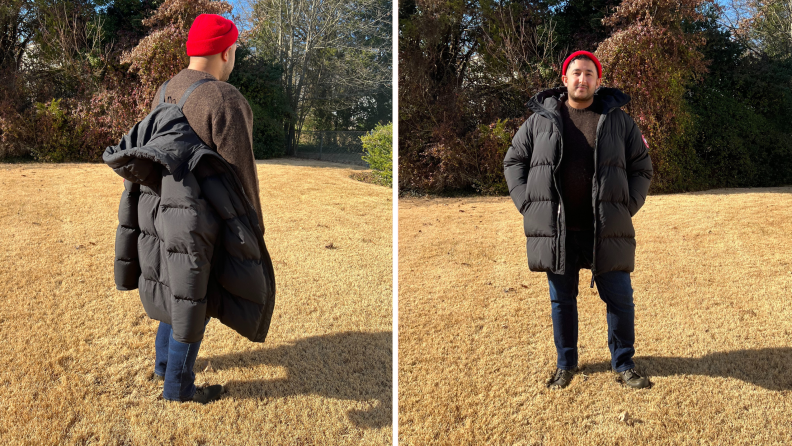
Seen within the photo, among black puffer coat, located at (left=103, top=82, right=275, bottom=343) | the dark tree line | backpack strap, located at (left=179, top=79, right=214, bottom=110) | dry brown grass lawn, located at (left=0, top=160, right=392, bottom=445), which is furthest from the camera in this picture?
the dark tree line

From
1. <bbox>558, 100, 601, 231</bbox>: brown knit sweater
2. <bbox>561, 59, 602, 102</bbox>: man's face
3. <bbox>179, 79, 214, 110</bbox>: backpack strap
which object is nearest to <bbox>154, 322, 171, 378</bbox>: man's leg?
<bbox>179, 79, 214, 110</bbox>: backpack strap

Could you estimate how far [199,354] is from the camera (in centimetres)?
306

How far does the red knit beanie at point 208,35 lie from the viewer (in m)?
→ 2.24

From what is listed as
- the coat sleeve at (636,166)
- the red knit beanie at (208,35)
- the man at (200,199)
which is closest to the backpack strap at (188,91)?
the man at (200,199)

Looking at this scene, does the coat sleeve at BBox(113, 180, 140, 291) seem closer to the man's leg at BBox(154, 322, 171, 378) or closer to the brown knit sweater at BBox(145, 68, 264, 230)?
the man's leg at BBox(154, 322, 171, 378)

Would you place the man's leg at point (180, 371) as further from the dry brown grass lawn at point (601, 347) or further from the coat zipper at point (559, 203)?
the coat zipper at point (559, 203)

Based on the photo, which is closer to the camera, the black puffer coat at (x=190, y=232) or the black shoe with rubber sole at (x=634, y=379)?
the black puffer coat at (x=190, y=232)

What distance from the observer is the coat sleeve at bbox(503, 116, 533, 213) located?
2807 millimetres

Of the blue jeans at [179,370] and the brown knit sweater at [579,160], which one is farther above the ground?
the brown knit sweater at [579,160]

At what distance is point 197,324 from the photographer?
85.8 inches

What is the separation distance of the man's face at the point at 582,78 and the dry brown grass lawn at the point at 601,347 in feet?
4.90

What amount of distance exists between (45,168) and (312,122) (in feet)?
30.6

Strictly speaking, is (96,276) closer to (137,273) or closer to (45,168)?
(137,273)

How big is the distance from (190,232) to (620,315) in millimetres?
2137
